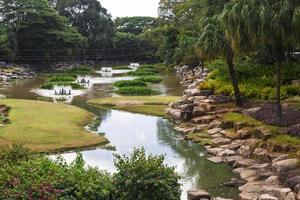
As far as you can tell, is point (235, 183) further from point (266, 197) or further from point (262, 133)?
point (262, 133)

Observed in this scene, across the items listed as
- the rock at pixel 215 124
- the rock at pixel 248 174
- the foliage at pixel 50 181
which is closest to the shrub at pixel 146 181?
the foliage at pixel 50 181

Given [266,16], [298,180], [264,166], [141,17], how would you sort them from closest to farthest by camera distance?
[298,180], [264,166], [266,16], [141,17]

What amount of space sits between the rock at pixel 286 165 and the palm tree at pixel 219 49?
49.6ft

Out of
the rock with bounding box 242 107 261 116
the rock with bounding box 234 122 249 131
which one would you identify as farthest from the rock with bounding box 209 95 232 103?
the rock with bounding box 234 122 249 131

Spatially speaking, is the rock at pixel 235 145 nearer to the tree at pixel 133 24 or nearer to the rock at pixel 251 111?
the rock at pixel 251 111

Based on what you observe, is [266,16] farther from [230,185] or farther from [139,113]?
[139,113]

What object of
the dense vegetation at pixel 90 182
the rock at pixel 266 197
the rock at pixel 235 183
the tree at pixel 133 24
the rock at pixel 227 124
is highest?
the tree at pixel 133 24

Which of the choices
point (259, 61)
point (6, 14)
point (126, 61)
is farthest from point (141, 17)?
point (259, 61)

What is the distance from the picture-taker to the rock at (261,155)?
82.3 feet

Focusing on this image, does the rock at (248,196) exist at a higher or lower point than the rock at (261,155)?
lower

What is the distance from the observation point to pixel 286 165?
72.6 ft

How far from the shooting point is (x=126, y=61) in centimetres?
13788

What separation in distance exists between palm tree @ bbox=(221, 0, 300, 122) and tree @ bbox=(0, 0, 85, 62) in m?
74.9

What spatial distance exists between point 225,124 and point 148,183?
18205mm
